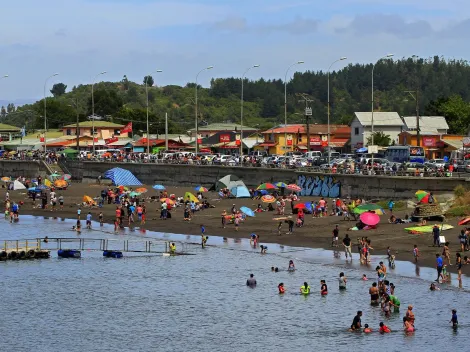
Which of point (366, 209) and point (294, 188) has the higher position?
point (294, 188)

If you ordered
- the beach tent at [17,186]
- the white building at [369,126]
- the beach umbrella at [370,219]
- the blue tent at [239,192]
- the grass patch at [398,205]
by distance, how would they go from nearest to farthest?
the beach umbrella at [370,219] → the grass patch at [398,205] → the blue tent at [239,192] → the beach tent at [17,186] → the white building at [369,126]

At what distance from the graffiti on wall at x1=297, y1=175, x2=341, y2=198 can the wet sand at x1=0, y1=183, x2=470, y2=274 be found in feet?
5.61

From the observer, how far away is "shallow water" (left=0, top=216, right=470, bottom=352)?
1587 inches

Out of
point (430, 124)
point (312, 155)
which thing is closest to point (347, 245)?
point (312, 155)

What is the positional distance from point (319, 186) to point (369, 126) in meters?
43.6

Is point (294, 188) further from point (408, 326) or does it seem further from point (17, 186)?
point (408, 326)

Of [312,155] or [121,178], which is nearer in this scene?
[121,178]

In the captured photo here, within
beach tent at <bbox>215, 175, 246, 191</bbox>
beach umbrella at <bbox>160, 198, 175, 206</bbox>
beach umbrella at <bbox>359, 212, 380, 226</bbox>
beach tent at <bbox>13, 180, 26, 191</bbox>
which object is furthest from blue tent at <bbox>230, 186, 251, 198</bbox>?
beach tent at <bbox>13, 180, 26, 191</bbox>

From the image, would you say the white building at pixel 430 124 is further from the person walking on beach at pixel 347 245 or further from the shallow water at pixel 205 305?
the person walking on beach at pixel 347 245

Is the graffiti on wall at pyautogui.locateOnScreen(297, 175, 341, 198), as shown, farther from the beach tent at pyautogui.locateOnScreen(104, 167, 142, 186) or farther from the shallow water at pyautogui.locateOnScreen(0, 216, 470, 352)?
the shallow water at pyautogui.locateOnScreen(0, 216, 470, 352)

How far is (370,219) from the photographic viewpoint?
6038 cm

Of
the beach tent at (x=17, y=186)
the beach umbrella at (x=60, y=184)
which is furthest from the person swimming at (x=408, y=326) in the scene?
the beach tent at (x=17, y=186)

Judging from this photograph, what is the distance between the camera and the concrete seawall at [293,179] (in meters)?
74.4

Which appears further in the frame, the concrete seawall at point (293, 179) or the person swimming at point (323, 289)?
the concrete seawall at point (293, 179)
